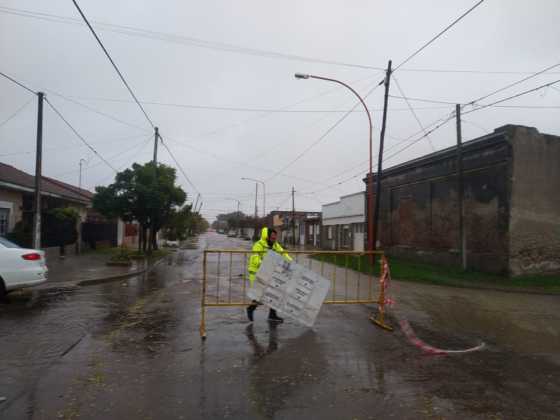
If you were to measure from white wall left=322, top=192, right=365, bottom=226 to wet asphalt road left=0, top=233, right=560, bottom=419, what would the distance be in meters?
26.6

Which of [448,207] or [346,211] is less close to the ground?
[346,211]

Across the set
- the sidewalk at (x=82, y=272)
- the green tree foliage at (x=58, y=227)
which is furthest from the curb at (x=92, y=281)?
the green tree foliage at (x=58, y=227)

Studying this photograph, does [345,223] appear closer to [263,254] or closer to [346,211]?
[346,211]

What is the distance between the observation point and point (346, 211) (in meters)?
39.4

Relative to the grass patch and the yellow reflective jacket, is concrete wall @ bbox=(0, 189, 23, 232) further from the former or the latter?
the yellow reflective jacket

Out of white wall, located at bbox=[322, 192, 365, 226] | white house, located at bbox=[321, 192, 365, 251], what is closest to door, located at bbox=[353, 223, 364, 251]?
white house, located at bbox=[321, 192, 365, 251]

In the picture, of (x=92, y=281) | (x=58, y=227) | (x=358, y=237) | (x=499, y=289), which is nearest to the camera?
(x=92, y=281)

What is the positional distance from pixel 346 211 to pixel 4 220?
87.2ft

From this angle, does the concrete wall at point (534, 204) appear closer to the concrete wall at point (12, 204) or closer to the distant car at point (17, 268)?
the distant car at point (17, 268)

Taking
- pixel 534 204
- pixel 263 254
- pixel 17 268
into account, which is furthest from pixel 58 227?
pixel 534 204

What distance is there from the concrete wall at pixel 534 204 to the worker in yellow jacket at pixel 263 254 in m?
13.9

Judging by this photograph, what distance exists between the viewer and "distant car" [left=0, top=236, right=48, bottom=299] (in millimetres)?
9609

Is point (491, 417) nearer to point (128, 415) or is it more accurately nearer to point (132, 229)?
point (128, 415)

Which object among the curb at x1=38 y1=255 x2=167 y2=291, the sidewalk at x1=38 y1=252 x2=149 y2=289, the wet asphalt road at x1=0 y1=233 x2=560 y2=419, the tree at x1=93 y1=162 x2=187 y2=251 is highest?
the tree at x1=93 y1=162 x2=187 y2=251
